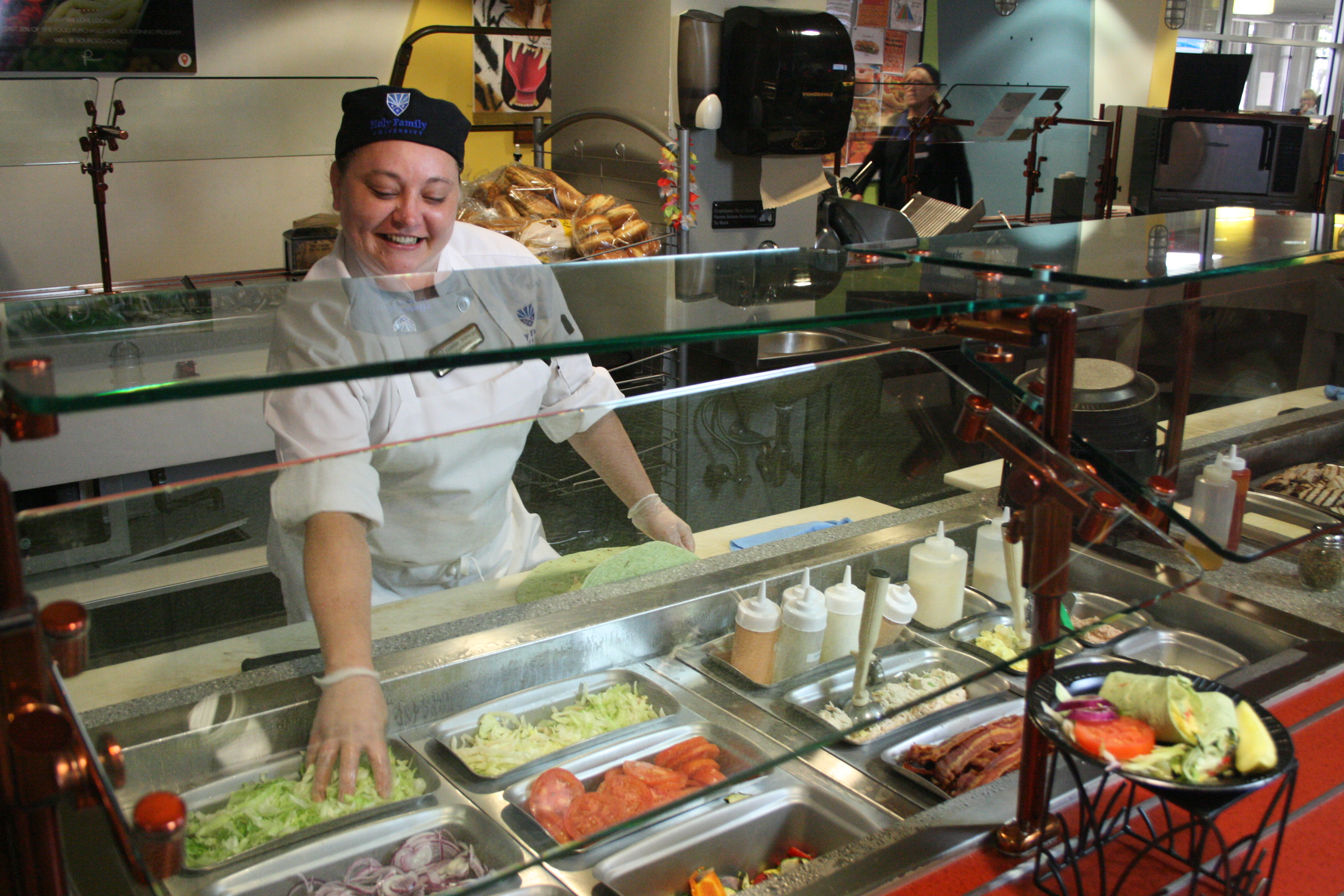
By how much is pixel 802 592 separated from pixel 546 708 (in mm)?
316

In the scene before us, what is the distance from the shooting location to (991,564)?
1271 mm

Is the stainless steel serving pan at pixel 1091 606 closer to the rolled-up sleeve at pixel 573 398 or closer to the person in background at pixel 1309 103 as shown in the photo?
the rolled-up sleeve at pixel 573 398

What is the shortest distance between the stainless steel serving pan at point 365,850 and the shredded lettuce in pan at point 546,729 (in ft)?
0.16

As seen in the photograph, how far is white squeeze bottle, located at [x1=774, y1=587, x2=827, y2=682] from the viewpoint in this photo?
3.55ft

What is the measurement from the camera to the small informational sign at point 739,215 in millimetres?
3311

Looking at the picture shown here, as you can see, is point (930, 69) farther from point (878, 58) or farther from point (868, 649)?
point (868, 649)

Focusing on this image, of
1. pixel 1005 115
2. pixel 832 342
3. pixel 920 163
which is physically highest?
pixel 1005 115

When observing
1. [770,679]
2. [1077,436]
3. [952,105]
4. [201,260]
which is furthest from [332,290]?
[952,105]

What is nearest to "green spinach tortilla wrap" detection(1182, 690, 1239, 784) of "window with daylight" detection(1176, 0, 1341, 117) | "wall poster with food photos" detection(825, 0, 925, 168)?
"wall poster with food photos" detection(825, 0, 925, 168)

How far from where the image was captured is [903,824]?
110 cm

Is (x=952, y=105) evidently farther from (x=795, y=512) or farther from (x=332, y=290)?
(x=332, y=290)

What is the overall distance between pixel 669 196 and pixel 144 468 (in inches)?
67.8

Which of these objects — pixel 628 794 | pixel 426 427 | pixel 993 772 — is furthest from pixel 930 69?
pixel 628 794

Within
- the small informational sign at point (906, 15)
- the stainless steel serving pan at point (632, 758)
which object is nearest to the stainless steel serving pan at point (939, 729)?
the stainless steel serving pan at point (632, 758)
